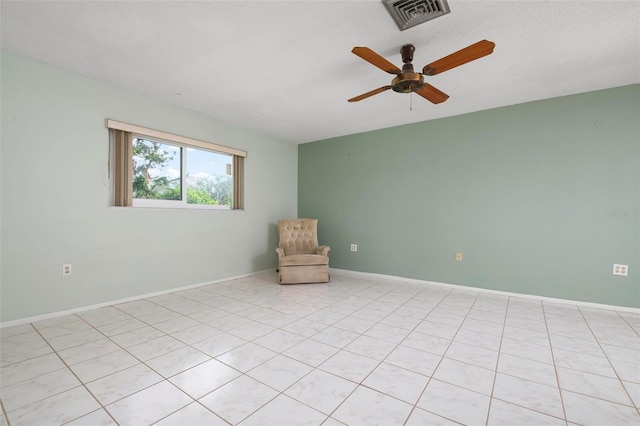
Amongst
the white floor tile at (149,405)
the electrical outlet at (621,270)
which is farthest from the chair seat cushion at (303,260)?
the electrical outlet at (621,270)

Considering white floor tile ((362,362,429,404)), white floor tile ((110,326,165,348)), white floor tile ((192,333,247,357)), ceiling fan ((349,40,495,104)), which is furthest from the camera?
white floor tile ((110,326,165,348))

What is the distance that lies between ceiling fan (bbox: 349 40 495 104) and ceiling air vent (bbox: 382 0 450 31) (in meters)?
0.28

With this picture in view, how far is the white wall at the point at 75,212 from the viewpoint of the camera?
2.50m

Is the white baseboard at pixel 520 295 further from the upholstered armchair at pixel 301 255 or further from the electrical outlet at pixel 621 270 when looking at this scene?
the upholstered armchair at pixel 301 255

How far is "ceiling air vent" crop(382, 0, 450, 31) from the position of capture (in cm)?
181

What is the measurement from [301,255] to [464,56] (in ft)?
10.6

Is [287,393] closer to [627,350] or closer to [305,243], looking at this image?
[627,350]

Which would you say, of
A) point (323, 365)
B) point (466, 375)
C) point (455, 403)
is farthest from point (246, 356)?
point (466, 375)

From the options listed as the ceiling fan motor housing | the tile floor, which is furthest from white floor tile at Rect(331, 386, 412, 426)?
the ceiling fan motor housing

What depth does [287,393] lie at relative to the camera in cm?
159

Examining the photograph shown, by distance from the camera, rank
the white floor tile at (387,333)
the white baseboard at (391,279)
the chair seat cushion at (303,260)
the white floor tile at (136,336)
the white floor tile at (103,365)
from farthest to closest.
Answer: the chair seat cushion at (303,260), the white baseboard at (391,279), the white floor tile at (387,333), the white floor tile at (136,336), the white floor tile at (103,365)

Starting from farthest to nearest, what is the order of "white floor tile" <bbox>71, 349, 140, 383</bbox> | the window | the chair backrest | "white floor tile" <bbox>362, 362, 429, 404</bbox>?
the chair backrest → the window → "white floor tile" <bbox>71, 349, 140, 383</bbox> → "white floor tile" <bbox>362, 362, 429, 404</bbox>

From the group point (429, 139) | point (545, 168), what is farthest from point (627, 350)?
point (429, 139)

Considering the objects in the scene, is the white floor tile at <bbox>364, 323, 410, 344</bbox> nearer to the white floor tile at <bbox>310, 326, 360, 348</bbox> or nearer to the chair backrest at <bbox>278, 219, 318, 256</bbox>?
the white floor tile at <bbox>310, 326, 360, 348</bbox>
